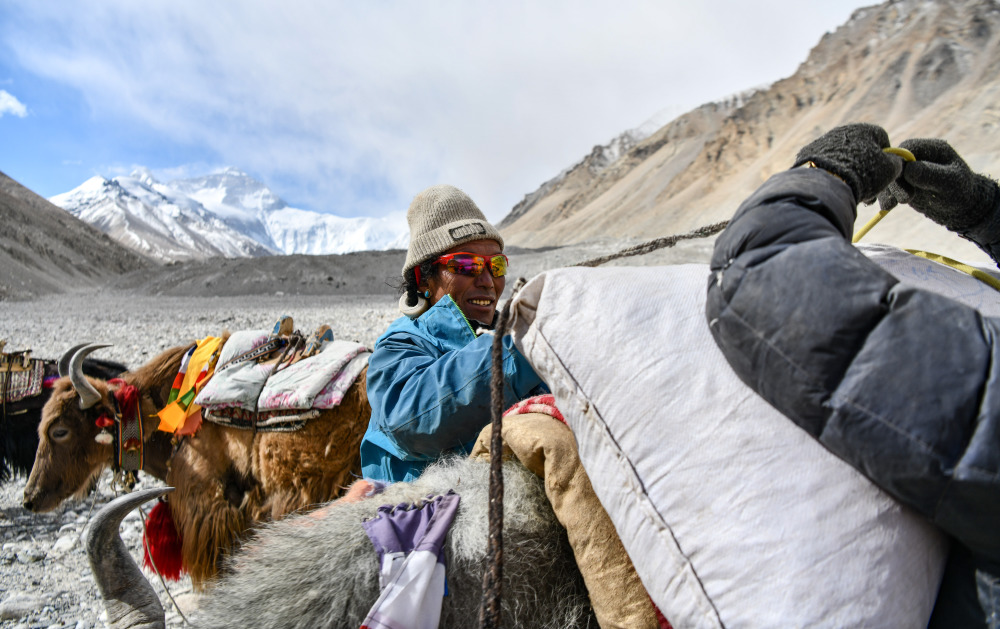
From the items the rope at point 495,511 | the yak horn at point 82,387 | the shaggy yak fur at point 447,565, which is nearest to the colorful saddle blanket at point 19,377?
the yak horn at point 82,387

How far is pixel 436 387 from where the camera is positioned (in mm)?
1372

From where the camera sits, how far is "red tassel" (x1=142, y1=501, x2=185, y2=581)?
9.78ft

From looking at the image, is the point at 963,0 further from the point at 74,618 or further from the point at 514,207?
the point at 514,207

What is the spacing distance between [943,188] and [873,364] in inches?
28.3

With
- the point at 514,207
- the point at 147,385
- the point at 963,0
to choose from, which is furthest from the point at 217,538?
the point at 514,207

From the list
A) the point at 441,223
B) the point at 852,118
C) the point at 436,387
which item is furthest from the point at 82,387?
the point at 852,118

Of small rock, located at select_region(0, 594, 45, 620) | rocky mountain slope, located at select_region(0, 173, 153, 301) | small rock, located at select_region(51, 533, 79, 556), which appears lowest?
small rock, located at select_region(0, 594, 45, 620)

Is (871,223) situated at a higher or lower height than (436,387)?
higher

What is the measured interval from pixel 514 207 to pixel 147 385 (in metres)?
85.7

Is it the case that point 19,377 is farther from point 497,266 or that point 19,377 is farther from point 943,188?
point 943,188

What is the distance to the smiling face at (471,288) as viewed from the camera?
2158 mm

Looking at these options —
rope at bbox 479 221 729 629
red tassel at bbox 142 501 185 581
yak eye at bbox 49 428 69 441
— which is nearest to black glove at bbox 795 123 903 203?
rope at bbox 479 221 729 629

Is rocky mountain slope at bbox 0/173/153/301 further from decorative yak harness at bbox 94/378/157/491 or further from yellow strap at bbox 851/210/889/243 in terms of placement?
yellow strap at bbox 851/210/889/243

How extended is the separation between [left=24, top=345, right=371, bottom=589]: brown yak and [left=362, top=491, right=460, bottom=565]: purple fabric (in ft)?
5.44
